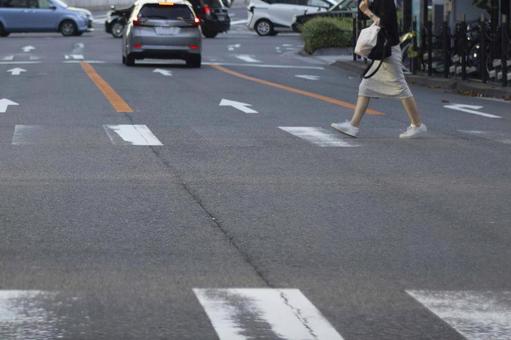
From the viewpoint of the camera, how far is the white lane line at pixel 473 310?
608cm

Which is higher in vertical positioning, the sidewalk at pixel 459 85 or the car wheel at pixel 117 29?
the sidewalk at pixel 459 85

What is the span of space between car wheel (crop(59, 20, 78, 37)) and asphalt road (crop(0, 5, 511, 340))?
125 ft

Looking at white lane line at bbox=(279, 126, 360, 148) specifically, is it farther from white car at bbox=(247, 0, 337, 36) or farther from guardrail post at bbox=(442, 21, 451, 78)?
white car at bbox=(247, 0, 337, 36)

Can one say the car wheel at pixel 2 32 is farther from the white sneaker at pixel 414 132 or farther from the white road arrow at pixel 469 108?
the white sneaker at pixel 414 132

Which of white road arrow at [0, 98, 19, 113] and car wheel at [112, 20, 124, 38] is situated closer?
white road arrow at [0, 98, 19, 113]

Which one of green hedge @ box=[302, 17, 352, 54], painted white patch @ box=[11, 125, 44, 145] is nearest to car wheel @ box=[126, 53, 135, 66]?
green hedge @ box=[302, 17, 352, 54]

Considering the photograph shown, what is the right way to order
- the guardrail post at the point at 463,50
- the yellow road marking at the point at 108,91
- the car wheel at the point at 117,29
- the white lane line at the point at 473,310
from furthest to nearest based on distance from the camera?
the car wheel at the point at 117,29 → the guardrail post at the point at 463,50 → the yellow road marking at the point at 108,91 → the white lane line at the point at 473,310

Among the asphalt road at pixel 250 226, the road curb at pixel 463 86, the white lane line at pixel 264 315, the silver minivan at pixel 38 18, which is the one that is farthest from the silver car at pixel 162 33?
the white lane line at pixel 264 315

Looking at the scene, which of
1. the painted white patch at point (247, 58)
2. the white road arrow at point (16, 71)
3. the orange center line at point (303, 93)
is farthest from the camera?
the painted white patch at point (247, 58)

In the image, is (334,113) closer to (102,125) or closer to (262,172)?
(102,125)

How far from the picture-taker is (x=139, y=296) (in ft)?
22.0

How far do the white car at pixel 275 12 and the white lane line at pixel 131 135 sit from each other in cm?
4159

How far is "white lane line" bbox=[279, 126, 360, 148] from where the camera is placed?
46.9ft

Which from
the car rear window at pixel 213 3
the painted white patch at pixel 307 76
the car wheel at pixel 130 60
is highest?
the car wheel at pixel 130 60
